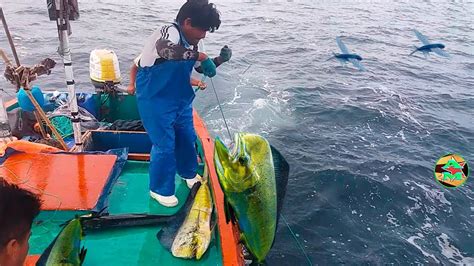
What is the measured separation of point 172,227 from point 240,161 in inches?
89.4

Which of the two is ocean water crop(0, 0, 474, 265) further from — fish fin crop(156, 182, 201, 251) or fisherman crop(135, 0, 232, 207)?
fisherman crop(135, 0, 232, 207)

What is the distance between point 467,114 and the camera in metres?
10.5

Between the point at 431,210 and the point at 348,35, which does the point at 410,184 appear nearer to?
the point at 431,210

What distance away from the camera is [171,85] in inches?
143

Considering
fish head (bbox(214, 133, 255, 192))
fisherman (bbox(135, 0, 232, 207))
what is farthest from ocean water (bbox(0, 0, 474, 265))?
fish head (bbox(214, 133, 255, 192))

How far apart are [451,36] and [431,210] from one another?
569 inches

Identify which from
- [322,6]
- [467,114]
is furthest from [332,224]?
[322,6]

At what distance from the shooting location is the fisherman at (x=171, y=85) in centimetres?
326

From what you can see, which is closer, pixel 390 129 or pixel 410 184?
pixel 410 184

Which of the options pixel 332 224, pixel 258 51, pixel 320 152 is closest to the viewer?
pixel 332 224

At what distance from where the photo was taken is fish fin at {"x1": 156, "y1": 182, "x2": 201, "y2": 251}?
3.60 metres

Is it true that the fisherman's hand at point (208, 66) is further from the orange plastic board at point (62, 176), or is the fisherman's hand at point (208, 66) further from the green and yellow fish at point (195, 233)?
the orange plastic board at point (62, 176)

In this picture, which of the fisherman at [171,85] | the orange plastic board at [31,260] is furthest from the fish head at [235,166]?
the orange plastic board at [31,260]

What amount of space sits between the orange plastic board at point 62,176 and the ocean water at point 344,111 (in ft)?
8.99
